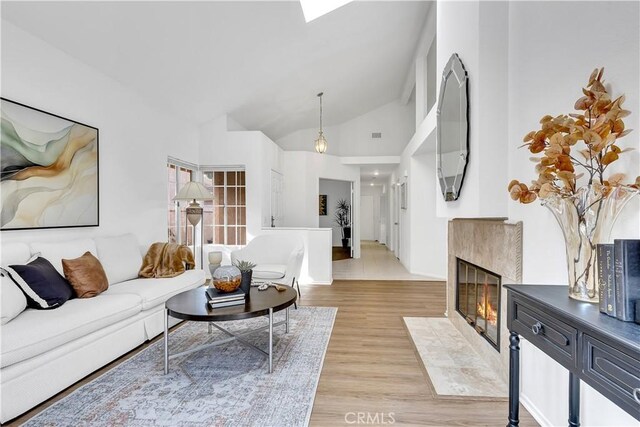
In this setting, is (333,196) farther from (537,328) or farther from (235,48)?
(537,328)

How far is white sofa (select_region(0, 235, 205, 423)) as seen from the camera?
1.90 meters

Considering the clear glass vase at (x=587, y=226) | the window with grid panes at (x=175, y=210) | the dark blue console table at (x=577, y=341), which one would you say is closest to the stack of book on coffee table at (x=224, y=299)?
the dark blue console table at (x=577, y=341)

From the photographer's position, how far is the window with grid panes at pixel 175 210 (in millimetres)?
4984

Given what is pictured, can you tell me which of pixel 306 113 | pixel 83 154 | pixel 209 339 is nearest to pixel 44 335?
pixel 209 339

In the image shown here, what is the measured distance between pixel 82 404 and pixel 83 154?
236 cm

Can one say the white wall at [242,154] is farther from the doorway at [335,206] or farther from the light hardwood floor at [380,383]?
the doorway at [335,206]

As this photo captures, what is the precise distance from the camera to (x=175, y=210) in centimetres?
514

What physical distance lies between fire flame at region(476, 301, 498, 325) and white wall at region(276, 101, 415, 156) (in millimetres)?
6292

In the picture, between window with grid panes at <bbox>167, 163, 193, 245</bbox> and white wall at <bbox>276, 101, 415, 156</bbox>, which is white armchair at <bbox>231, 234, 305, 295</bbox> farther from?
white wall at <bbox>276, 101, 415, 156</bbox>

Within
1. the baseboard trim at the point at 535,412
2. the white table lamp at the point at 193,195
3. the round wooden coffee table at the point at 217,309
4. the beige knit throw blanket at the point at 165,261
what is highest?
the white table lamp at the point at 193,195

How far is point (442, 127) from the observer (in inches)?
118

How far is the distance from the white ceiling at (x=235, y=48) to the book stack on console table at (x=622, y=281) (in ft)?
12.3

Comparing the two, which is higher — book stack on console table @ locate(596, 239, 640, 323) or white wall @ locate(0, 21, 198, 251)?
white wall @ locate(0, 21, 198, 251)

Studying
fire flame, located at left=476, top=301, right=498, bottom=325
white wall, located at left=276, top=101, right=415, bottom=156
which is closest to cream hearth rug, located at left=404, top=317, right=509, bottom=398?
fire flame, located at left=476, top=301, right=498, bottom=325
